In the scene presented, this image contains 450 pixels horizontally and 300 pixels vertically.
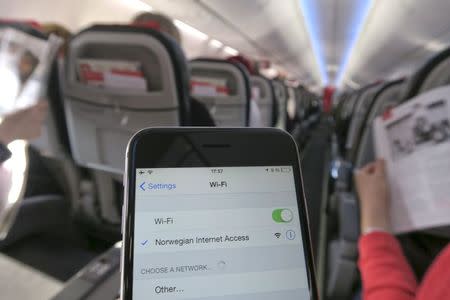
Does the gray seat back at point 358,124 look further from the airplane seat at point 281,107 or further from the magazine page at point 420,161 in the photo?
the airplane seat at point 281,107

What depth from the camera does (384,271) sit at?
765 millimetres

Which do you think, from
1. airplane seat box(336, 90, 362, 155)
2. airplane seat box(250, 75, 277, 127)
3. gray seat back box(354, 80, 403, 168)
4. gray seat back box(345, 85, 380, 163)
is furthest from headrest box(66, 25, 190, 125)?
airplane seat box(336, 90, 362, 155)

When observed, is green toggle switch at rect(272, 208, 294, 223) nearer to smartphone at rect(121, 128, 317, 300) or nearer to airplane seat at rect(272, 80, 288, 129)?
smartphone at rect(121, 128, 317, 300)

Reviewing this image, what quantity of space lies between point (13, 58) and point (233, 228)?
0.74 m

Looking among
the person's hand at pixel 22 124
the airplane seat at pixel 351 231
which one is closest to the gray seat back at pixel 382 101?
the airplane seat at pixel 351 231

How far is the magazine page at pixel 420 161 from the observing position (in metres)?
0.78

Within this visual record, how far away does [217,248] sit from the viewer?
1.30 feet

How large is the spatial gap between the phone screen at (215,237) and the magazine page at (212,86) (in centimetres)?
107

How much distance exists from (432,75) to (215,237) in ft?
2.65

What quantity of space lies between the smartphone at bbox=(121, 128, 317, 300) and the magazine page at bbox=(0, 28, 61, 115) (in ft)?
1.93

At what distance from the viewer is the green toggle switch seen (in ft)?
1.38

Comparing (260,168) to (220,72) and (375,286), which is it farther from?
(220,72)

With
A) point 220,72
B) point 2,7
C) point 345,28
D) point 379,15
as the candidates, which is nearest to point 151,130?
point 220,72

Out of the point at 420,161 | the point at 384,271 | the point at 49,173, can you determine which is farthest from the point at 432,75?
the point at 49,173
